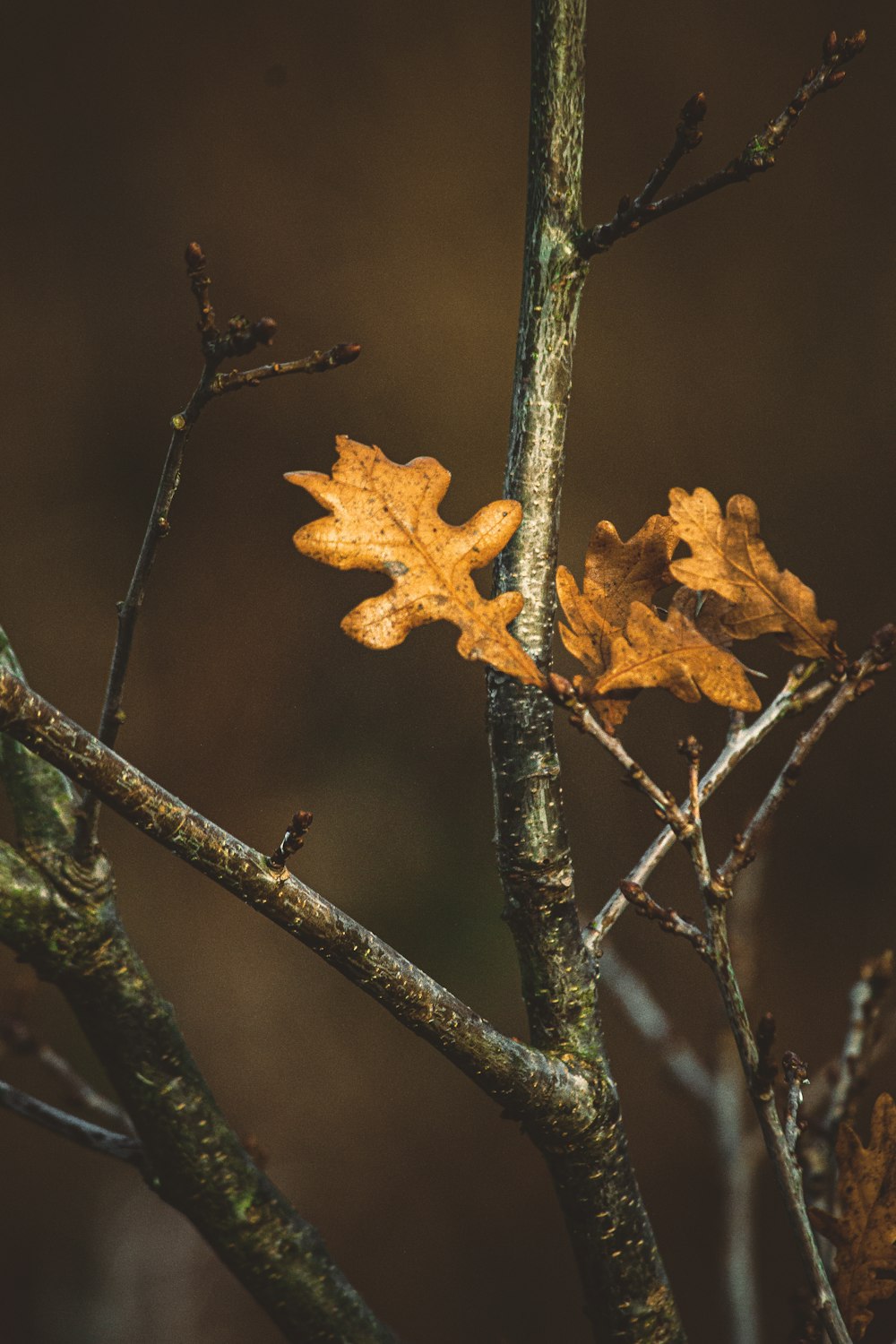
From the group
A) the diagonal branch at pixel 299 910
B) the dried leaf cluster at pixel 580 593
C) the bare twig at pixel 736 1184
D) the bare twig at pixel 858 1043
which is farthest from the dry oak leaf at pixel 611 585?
the bare twig at pixel 736 1184

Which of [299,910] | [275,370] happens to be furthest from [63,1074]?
[275,370]

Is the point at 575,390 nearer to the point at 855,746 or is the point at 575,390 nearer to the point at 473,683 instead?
the point at 473,683

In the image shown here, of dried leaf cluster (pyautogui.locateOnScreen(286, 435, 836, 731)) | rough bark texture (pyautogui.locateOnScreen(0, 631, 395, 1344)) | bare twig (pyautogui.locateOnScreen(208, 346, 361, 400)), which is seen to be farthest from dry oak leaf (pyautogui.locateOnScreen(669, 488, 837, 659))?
rough bark texture (pyautogui.locateOnScreen(0, 631, 395, 1344))

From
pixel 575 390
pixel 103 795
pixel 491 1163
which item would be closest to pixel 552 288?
pixel 103 795

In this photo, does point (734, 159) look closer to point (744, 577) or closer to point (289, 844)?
point (744, 577)

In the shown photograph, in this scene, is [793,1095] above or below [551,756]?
below

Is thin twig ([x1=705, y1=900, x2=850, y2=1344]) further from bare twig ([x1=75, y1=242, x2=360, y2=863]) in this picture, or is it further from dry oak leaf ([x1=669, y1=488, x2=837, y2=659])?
bare twig ([x1=75, y1=242, x2=360, y2=863])

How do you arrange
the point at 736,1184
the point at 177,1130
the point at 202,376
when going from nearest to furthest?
the point at 202,376 → the point at 177,1130 → the point at 736,1184
